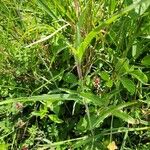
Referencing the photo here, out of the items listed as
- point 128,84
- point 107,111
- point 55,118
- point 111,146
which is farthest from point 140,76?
point 55,118

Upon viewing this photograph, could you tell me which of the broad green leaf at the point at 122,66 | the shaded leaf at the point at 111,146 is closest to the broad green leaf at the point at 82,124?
Answer: the shaded leaf at the point at 111,146

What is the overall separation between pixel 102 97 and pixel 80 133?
0.17 m

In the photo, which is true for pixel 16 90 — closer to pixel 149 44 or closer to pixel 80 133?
pixel 80 133

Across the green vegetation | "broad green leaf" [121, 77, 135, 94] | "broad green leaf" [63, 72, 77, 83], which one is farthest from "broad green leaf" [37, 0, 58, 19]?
"broad green leaf" [121, 77, 135, 94]

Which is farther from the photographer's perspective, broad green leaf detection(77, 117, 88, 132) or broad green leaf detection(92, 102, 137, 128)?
broad green leaf detection(77, 117, 88, 132)

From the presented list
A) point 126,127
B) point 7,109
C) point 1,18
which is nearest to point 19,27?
point 1,18

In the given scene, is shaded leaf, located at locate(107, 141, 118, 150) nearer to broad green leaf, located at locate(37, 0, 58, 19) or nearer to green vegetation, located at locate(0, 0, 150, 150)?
green vegetation, located at locate(0, 0, 150, 150)

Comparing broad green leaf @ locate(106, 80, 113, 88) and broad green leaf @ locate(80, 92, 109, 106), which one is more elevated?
broad green leaf @ locate(106, 80, 113, 88)

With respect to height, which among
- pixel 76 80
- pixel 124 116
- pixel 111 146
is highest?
pixel 76 80

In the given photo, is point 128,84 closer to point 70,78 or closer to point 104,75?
point 104,75

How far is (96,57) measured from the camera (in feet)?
4.84

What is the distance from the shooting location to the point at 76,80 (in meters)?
1.46

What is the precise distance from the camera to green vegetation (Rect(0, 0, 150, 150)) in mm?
1328

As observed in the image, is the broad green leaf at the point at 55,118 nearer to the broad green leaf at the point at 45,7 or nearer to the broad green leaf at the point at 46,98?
the broad green leaf at the point at 46,98
